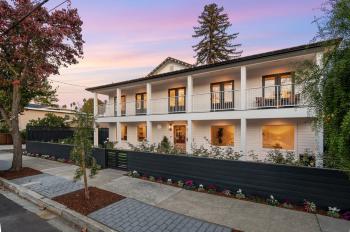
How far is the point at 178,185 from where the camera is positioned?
8336 mm

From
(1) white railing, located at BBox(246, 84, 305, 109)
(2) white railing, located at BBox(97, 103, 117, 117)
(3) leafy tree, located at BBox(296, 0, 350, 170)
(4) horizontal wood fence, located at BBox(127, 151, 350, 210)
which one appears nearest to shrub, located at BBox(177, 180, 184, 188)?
(4) horizontal wood fence, located at BBox(127, 151, 350, 210)

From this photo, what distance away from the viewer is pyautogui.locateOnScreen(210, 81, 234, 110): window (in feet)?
45.8

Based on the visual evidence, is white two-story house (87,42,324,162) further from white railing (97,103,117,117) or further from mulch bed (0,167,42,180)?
mulch bed (0,167,42,180)

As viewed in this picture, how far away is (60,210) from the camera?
6.11 m

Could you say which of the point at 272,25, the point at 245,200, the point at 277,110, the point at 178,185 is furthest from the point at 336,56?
the point at 272,25

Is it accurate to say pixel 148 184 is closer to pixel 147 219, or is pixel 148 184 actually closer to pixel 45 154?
pixel 147 219

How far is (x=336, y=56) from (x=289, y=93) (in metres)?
8.53

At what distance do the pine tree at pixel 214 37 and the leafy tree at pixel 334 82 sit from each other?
3628cm

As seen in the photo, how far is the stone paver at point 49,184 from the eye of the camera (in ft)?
25.4

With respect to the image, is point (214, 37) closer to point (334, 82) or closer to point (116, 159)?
point (116, 159)

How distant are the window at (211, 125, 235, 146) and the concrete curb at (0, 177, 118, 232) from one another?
10.1m

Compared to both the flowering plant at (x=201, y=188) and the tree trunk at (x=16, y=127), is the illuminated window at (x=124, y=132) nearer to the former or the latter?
the tree trunk at (x=16, y=127)

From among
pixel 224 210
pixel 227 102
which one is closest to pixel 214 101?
pixel 227 102

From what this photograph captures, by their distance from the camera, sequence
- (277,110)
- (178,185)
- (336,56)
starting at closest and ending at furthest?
1. (336,56)
2. (178,185)
3. (277,110)
